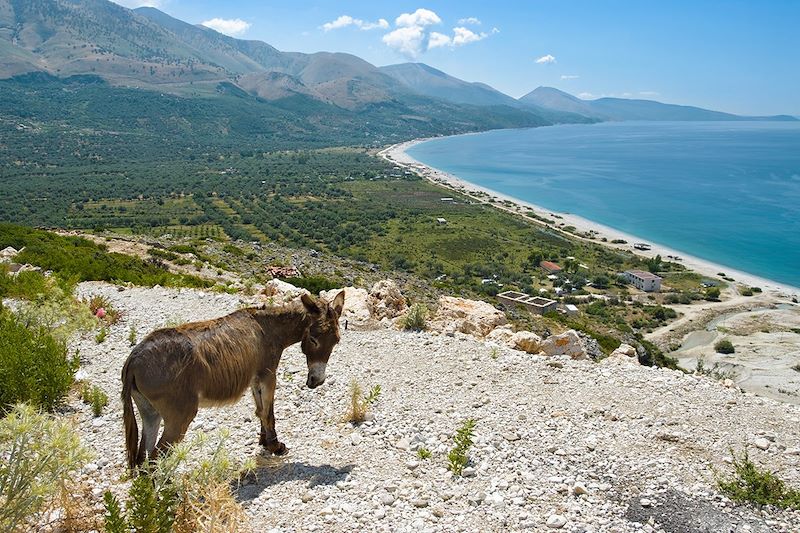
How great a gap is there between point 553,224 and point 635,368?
101001mm

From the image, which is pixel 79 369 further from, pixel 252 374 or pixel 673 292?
pixel 673 292

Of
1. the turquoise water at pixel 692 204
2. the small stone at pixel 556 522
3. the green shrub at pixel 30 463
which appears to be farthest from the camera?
the turquoise water at pixel 692 204

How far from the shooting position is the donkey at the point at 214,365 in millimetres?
5484

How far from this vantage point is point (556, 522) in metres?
5.71

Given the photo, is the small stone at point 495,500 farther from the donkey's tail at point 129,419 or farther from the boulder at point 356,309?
the boulder at point 356,309

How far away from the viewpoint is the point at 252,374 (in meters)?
6.46

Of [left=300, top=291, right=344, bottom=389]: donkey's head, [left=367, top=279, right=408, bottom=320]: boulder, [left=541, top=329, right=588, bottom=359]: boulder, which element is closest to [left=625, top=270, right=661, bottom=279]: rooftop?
[left=367, top=279, right=408, bottom=320]: boulder

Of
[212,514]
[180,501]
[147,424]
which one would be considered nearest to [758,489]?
[212,514]

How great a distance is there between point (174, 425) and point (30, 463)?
1.46 meters

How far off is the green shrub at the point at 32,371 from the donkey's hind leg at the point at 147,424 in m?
2.79

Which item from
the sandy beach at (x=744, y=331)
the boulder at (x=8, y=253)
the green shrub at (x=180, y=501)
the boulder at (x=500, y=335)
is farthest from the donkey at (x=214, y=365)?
the sandy beach at (x=744, y=331)

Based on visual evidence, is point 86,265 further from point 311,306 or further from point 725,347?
point 725,347

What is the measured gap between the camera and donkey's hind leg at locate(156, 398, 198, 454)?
555 cm

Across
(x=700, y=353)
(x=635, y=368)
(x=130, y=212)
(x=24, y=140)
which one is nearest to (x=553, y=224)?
(x=700, y=353)
